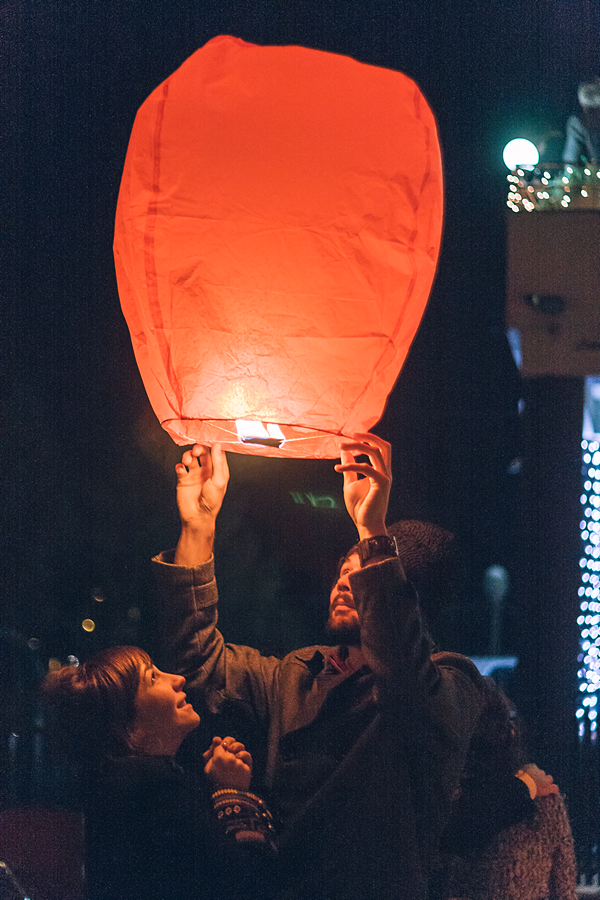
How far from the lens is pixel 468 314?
5.83ft

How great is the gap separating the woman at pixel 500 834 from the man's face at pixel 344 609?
315 millimetres

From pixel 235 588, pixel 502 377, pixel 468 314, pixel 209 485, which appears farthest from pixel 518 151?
pixel 235 588

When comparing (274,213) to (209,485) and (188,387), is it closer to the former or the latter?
(188,387)

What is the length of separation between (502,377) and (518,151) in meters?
0.53

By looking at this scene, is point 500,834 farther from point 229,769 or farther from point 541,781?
point 229,769

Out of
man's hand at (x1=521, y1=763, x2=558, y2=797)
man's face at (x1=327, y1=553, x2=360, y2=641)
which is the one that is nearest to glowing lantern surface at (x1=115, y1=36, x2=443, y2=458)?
man's face at (x1=327, y1=553, x2=360, y2=641)

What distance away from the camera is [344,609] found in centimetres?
151

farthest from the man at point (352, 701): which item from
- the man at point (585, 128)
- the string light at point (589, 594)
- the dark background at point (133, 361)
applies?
the man at point (585, 128)

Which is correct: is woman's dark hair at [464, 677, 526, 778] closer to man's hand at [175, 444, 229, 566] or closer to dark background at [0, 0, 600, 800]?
dark background at [0, 0, 600, 800]

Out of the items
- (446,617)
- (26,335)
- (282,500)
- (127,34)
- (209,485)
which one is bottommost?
(446,617)

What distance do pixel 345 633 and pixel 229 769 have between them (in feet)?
1.12

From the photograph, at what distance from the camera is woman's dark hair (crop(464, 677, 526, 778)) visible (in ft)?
4.99

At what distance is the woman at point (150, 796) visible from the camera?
50.1 inches

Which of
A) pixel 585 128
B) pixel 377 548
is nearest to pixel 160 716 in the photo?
pixel 377 548
